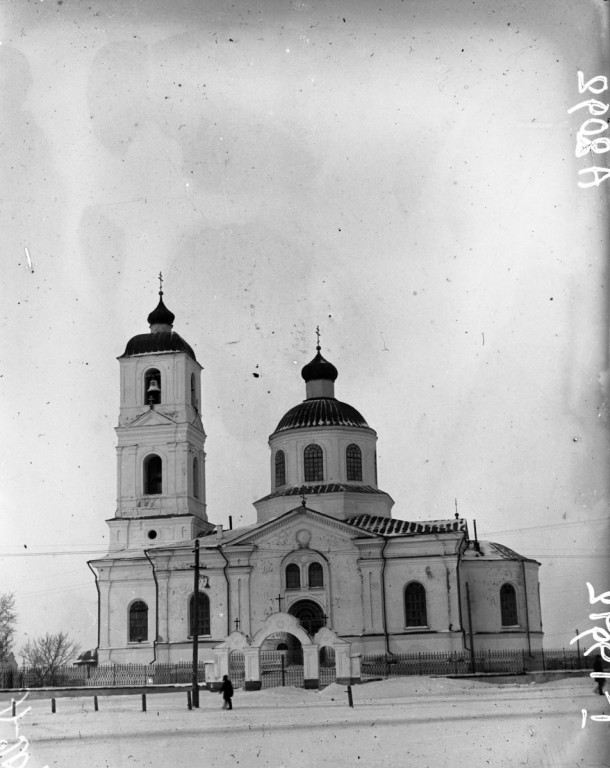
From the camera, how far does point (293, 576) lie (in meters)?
43.8

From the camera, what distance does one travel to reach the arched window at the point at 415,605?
4253 cm

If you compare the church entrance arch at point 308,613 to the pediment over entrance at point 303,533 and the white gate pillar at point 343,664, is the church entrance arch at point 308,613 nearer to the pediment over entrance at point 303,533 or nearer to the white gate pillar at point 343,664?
the pediment over entrance at point 303,533

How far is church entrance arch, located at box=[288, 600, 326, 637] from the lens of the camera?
43312 millimetres

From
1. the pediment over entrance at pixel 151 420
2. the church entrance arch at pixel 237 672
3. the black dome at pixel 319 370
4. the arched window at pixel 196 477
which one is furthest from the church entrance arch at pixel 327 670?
the black dome at pixel 319 370

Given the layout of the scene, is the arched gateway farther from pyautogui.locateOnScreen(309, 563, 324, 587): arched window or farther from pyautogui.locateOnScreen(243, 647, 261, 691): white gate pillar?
pyautogui.locateOnScreen(309, 563, 324, 587): arched window

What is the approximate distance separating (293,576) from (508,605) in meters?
8.48

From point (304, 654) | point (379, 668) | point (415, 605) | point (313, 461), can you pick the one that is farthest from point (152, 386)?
point (304, 654)

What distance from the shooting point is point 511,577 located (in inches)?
1757

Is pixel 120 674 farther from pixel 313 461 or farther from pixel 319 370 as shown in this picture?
pixel 319 370

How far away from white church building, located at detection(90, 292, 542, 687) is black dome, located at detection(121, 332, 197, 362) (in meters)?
0.06

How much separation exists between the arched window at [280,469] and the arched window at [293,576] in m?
5.13

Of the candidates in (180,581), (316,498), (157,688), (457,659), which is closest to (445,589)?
(457,659)

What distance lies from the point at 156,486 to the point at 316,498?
6643mm

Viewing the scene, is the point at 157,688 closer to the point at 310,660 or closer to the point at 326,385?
the point at 310,660
